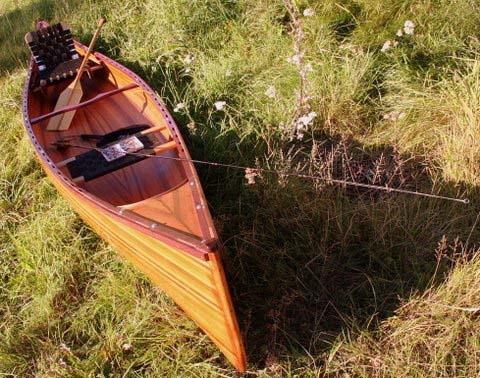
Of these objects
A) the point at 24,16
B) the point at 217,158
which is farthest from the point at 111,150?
the point at 24,16

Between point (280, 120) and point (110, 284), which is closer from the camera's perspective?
point (110, 284)

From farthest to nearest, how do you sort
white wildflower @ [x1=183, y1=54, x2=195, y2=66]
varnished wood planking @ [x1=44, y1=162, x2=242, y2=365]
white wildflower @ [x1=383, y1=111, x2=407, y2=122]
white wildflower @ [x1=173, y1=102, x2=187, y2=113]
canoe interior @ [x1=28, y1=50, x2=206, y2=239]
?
white wildflower @ [x1=183, y1=54, x2=195, y2=66]
white wildflower @ [x1=173, y1=102, x2=187, y2=113]
white wildflower @ [x1=383, y1=111, x2=407, y2=122]
canoe interior @ [x1=28, y1=50, x2=206, y2=239]
varnished wood planking @ [x1=44, y1=162, x2=242, y2=365]

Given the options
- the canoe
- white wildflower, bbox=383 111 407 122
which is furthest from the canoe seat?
white wildflower, bbox=383 111 407 122

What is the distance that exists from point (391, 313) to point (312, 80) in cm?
205

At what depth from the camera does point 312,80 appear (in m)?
4.17

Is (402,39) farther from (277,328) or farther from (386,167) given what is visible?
(277,328)

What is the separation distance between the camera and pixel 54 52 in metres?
5.20

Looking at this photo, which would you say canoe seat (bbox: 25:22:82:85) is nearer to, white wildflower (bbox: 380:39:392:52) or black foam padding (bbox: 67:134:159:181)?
black foam padding (bbox: 67:134:159:181)

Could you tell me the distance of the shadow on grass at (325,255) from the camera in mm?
2877

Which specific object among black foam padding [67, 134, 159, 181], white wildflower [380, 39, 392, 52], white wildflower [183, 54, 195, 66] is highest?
white wildflower [183, 54, 195, 66]

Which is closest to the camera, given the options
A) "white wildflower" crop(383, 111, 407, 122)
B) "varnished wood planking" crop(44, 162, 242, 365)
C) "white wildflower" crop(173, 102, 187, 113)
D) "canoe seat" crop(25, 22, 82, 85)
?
"varnished wood planking" crop(44, 162, 242, 365)

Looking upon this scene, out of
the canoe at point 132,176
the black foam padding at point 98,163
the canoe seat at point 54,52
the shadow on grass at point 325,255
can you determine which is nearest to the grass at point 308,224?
the shadow on grass at point 325,255

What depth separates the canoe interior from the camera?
10.0 ft

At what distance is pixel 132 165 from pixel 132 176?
11cm
